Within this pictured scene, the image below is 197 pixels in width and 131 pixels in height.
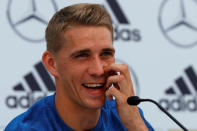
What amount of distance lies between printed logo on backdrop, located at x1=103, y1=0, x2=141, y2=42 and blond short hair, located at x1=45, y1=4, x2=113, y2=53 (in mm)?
791

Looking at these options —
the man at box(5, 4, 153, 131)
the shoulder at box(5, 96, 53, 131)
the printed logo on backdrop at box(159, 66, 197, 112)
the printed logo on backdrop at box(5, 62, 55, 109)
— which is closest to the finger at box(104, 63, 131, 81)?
the man at box(5, 4, 153, 131)

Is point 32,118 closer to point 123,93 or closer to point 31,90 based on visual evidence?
point 123,93

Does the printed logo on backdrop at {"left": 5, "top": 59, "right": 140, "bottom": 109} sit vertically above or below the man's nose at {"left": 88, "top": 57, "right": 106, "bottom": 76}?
below

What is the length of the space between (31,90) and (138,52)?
1.90 feet

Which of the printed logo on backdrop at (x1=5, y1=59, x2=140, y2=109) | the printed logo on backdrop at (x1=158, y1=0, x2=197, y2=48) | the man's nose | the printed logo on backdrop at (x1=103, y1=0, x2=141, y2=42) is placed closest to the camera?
the man's nose

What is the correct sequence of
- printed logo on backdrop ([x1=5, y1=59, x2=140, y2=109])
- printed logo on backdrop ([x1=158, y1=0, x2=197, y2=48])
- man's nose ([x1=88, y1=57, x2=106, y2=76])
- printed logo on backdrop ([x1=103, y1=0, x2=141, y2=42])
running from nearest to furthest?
man's nose ([x1=88, y1=57, x2=106, y2=76]) → printed logo on backdrop ([x1=5, y1=59, x2=140, y2=109]) → printed logo on backdrop ([x1=103, y1=0, x2=141, y2=42]) → printed logo on backdrop ([x1=158, y1=0, x2=197, y2=48])

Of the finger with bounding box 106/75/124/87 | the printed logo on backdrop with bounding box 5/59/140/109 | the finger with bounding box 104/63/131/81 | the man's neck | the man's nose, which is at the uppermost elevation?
the man's nose

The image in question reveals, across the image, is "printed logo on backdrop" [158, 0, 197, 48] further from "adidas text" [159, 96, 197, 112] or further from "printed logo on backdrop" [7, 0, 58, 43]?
"printed logo on backdrop" [7, 0, 58, 43]

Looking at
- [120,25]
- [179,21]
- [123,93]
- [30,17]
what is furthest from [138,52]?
[123,93]

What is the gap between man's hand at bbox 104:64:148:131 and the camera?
3.94 ft

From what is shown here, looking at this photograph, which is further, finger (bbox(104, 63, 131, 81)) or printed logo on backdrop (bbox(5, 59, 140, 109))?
printed logo on backdrop (bbox(5, 59, 140, 109))

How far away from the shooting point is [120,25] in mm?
2055

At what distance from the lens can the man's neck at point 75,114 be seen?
4.09 ft

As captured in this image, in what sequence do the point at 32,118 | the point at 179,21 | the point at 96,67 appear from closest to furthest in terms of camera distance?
the point at 96,67, the point at 32,118, the point at 179,21
